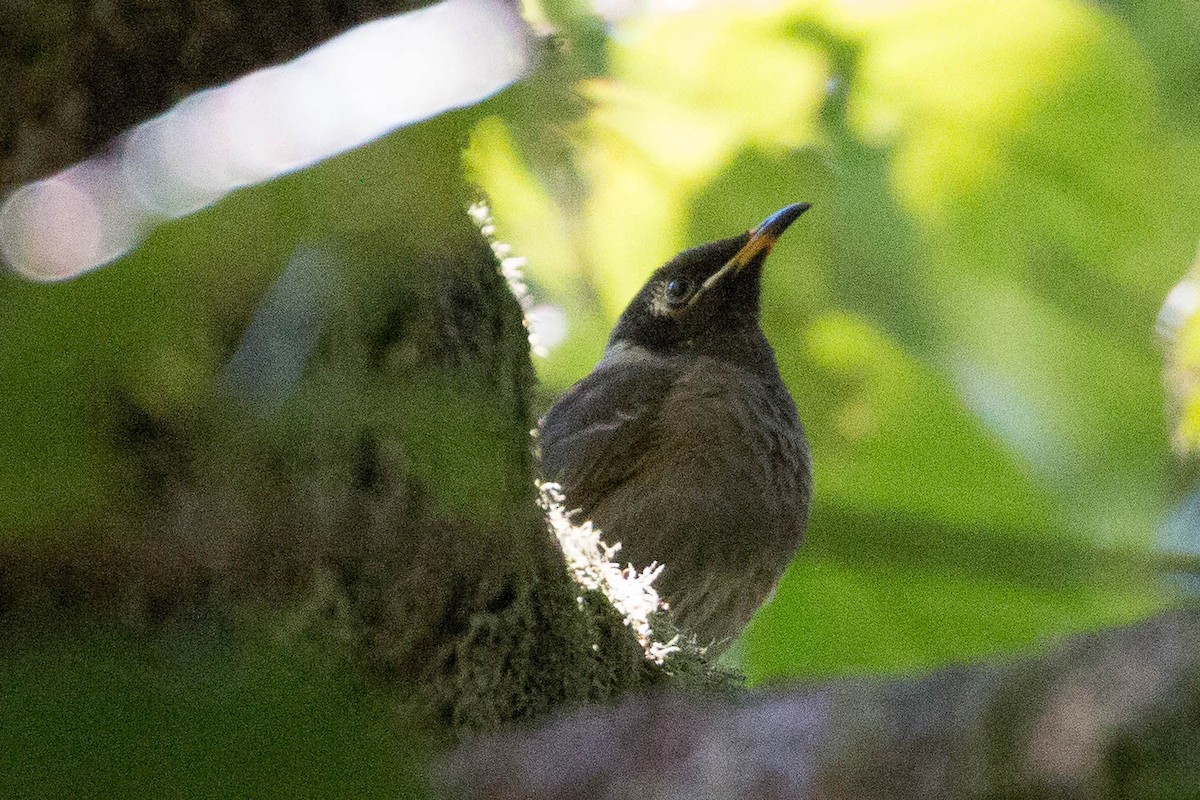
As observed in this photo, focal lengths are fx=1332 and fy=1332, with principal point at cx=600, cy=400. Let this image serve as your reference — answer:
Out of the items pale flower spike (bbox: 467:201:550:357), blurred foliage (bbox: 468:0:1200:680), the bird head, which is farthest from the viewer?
the bird head

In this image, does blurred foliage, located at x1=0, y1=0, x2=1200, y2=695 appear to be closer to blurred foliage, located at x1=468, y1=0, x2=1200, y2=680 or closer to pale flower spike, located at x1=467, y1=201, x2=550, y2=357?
blurred foliage, located at x1=468, y1=0, x2=1200, y2=680

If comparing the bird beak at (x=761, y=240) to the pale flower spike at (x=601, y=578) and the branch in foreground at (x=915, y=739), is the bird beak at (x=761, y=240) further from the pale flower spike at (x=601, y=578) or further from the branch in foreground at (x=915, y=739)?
the branch in foreground at (x=915, y=739)

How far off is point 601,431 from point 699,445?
325mm

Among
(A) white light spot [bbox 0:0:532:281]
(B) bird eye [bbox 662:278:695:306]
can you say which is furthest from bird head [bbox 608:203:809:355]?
(A) white light spot [bbox 0:0:532:281]

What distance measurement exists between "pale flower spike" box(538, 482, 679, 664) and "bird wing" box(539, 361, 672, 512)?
3.75 ft

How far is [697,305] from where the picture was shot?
485cm

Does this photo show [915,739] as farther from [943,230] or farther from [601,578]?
[943,230]

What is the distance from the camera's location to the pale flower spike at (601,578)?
2.51m

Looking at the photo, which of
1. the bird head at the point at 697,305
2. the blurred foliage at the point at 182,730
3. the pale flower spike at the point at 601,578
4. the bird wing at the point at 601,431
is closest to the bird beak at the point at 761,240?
the bird head at the point at 697,305

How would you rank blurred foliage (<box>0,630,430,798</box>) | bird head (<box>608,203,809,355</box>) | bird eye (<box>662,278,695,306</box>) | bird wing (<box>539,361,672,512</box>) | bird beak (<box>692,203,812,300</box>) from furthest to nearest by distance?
bird eye (<box>662,278,695,306</box>) → bird head (<box>608,203,809,355</box>) → bird wing (<box>539,361,672,512</box>) → bird beak (<box>692,203,812,300</box>) → blurred foliage (<box>0,630,430,798</box>)

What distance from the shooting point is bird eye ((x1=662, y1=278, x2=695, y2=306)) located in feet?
15.6

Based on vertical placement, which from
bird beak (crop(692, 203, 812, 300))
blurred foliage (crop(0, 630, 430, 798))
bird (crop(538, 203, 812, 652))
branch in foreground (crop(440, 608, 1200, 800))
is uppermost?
blurred foliage (crop(0, 630, 430, 798))

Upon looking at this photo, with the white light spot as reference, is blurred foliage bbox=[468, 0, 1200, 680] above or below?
below

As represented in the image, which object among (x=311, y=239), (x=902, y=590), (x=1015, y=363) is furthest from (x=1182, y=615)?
(x=1015, y=363)
